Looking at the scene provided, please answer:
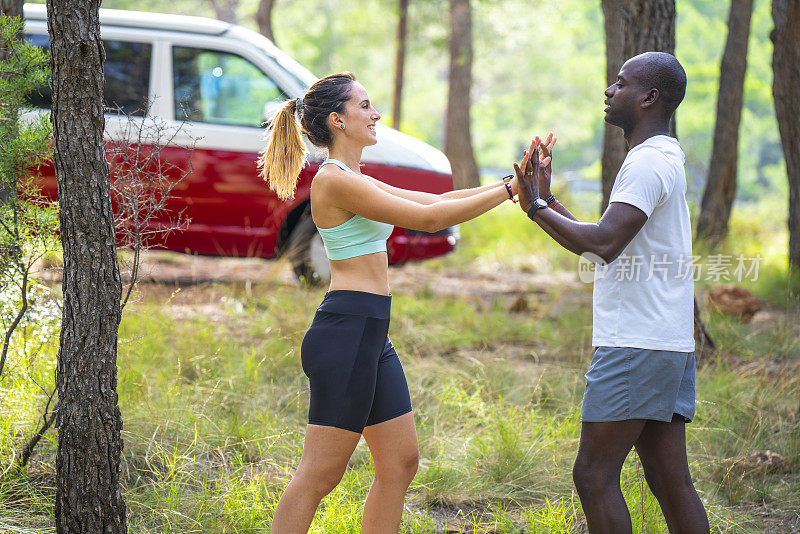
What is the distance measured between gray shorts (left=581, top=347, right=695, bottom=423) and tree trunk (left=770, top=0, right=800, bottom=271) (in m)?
5.57

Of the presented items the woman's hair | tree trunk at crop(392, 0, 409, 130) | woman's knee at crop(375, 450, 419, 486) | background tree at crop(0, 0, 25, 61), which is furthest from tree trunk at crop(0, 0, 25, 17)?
tree trunk at crop(392, 0, 409, 130)

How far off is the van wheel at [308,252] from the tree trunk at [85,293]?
4.03 metres

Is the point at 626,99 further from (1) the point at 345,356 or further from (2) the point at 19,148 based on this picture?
(2) the point at 19,148

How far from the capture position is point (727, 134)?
10609 mm

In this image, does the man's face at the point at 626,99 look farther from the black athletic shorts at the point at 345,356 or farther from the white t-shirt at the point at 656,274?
the black athletic shorts at the point at 345,356

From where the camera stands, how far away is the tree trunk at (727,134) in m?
10.4

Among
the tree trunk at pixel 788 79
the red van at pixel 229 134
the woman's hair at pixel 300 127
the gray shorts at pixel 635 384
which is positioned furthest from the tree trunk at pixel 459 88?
the gray shorts at pixel 635 384

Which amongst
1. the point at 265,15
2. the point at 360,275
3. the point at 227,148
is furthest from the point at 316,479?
the point at 265,15

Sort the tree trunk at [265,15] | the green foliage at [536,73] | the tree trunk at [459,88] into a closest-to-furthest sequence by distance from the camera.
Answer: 1. the tree trunk at [265,15]
2. the tree trunk at [459,88]
3. the green foliage at [536,73]

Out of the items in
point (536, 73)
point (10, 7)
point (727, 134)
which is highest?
point (536, 73)

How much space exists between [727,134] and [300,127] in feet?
28.8

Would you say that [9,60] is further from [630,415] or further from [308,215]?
[308,215]

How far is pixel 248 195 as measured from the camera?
717 centimetres

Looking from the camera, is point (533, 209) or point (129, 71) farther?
point (129, 71)
